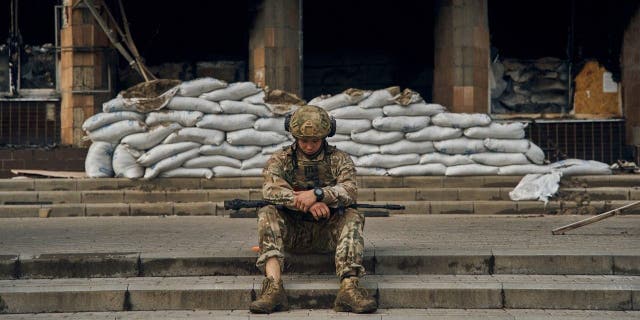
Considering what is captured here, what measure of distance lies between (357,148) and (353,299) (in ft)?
17.9

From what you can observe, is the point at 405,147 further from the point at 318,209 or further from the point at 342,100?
the point at 318,209

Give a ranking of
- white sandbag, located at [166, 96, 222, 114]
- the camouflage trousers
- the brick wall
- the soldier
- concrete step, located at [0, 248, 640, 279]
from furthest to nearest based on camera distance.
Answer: the brick wall → white sandbag, located at [166, 96, 222, 114] → concrete step, located at [0, 248, 640, 279] → the camouflage trousers → the soldier

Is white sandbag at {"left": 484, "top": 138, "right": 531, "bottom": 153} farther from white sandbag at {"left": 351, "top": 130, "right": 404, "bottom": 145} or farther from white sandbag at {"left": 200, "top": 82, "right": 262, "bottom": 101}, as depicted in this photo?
white sandbag at {"left": 200, "top": 82, "right": 262, "bottom": 101}

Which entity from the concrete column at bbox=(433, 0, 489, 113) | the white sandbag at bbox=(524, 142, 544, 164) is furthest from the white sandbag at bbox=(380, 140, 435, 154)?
the concrete column at bbox=(433, 0, 489, 113)

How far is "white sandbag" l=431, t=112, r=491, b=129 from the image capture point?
11.8 meters

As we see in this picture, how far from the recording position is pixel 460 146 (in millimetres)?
11727

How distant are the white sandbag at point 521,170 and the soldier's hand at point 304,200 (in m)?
5.48

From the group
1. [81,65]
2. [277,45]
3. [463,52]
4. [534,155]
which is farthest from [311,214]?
[81,65]

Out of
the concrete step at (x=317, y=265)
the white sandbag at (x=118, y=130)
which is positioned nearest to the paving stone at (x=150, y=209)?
the white sandbag at (x=118, y=130)

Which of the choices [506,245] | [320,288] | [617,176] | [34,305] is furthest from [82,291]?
[617,176]

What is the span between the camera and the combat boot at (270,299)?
6.32 metres

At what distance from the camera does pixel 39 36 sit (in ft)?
47.5

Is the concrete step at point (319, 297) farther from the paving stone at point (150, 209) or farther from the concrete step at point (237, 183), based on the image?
the concrete step at point (237, 183)

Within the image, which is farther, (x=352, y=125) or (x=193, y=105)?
(x=352, y=125)
